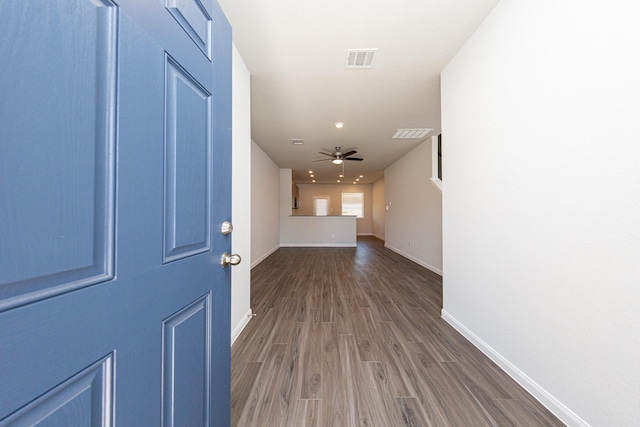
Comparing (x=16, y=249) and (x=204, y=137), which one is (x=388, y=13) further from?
(x=16, y=249)

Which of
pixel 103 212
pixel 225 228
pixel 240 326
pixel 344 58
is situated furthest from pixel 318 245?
pixel 103 212

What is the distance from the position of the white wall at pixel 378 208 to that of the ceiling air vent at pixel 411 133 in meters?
5.25

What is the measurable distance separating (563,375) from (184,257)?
6.05ft

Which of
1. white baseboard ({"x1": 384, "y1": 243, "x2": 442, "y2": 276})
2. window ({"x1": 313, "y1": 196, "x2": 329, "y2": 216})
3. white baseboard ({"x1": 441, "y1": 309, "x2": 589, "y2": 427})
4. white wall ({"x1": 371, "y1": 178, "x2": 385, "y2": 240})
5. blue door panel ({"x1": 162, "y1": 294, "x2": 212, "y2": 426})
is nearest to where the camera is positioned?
blue door panel ({"x1": 162, "y1": 294, "x2": 212, "y2": 426})

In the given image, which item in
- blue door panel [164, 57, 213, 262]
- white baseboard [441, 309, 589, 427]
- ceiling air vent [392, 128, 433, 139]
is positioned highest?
ceiling air vent [392, 128, 433, 139]

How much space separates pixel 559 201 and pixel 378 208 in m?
9.15

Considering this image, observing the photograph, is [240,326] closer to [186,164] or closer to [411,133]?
[186,164]

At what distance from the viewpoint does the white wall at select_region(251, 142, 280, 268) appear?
15.6ft

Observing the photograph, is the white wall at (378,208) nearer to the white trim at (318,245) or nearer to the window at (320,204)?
the window at (320,204)

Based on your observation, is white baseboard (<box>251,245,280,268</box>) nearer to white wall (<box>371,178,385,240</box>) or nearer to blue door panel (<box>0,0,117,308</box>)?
blue door panel (<box>0,0,117,308</box>)

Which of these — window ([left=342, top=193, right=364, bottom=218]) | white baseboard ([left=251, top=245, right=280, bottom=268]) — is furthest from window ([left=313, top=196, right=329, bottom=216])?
white baseboard ([left=251, top=245, right=280, bottom=268])

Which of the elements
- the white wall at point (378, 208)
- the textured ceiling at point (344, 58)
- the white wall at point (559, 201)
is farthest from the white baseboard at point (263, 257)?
the white wall at point (378, 208)

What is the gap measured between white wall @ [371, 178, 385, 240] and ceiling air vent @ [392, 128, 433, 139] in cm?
525

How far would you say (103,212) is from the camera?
510 millimetres
